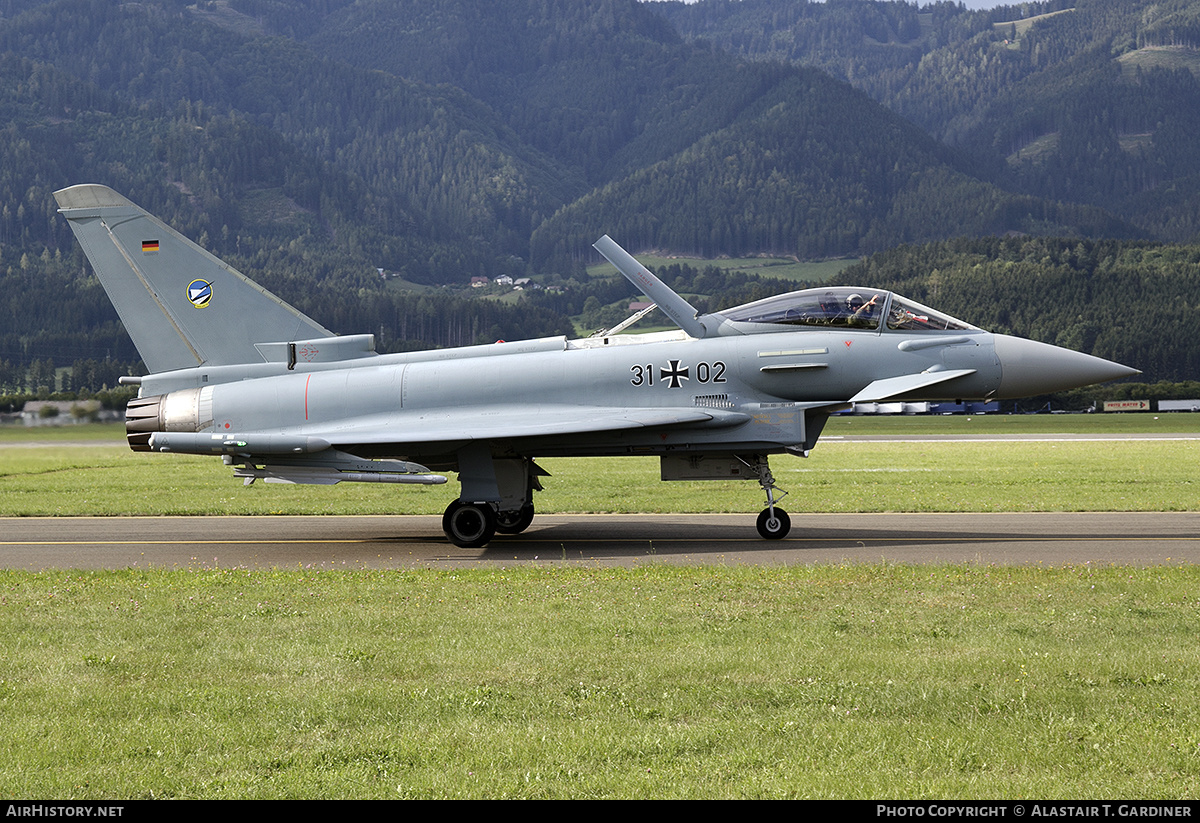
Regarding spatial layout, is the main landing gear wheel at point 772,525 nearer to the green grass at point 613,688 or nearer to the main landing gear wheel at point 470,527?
the main landing gear wheel at point 470,527

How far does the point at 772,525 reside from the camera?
53.6 feet

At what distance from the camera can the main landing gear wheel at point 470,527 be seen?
16.3m

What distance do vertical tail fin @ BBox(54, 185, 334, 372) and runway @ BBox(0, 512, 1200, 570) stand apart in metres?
3.12

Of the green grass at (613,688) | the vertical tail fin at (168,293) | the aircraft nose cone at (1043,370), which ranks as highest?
the vertical tail fin at (168,293)

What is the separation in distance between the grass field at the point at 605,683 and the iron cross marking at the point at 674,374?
12.3ft

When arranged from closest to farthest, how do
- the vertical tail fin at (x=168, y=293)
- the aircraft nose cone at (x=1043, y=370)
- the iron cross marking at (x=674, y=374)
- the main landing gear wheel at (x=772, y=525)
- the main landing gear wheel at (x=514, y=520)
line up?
the aircraft nose cone at (x=1043, y=370), the main landing gear wheel at (x=772, y=525), the iron cross marking at (x=674, y=374), the vertical tail fin at (x=168, y=293), the main landing gear wheel at (x=514, y=520)

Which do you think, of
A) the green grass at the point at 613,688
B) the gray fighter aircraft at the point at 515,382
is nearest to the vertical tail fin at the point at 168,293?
the gray fighter aircraft at the point at 515,382

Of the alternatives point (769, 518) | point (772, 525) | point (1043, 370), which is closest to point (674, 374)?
point (769, 518)

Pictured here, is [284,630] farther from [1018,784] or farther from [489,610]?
[1018,784]

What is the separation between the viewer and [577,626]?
31.3 feet

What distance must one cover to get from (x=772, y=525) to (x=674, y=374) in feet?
8.93

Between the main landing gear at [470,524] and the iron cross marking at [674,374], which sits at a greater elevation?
the iron cross marking at [674,374]

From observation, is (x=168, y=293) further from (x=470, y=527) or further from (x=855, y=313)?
(x=855, y=313)

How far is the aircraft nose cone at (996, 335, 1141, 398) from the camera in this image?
628 inches
